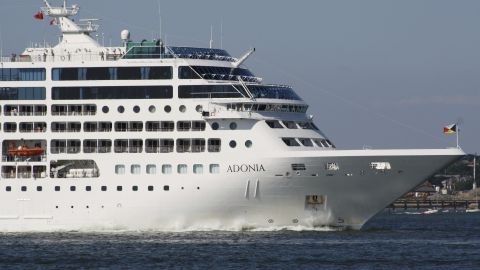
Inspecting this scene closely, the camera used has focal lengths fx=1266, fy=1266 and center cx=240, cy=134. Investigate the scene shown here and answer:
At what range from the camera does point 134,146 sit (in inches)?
2356

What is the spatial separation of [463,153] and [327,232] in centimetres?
733

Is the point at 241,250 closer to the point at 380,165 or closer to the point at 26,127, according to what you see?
the point at 380,165

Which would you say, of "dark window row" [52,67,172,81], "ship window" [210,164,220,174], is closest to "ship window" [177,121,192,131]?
"ship window" [210,164,220,174]

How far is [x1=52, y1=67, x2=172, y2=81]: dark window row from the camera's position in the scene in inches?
2375

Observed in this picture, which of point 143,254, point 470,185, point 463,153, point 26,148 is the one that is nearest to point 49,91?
point 26,148

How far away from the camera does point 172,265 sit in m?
48.7

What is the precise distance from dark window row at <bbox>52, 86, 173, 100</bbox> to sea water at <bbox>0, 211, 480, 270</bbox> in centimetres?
652

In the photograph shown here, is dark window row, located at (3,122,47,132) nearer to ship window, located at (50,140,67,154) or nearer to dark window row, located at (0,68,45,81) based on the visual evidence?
ship window, located at (50,140,67,154)

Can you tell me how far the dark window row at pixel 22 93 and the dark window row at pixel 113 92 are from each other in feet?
2.22

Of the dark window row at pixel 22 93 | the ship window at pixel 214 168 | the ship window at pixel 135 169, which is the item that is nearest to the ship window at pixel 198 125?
the ship window at pixel 214 168

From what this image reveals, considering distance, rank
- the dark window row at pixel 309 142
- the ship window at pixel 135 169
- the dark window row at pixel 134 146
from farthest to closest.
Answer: the dark window row at pixel 309 142
the ship window at pixel 135 169
the dark window row at pixel 134 146

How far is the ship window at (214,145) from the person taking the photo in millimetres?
59125

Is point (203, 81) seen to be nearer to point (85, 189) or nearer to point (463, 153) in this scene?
point (85, 189)

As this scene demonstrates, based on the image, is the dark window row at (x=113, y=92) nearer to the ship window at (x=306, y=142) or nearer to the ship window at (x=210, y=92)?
the ship window at (x=210, y=92)
